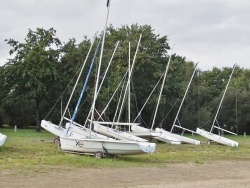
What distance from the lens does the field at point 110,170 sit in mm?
16531

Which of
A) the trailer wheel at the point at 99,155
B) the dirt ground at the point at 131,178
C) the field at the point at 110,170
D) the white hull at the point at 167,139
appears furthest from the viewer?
the white hull at the point at 167,139

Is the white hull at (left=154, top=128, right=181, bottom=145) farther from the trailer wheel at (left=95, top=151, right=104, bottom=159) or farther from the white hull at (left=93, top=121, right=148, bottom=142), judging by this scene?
the trailer wheel at (left=95, top=151, right=104, bottom=159)

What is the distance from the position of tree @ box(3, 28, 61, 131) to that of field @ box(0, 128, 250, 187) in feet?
86.3

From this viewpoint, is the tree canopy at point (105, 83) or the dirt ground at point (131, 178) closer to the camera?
the dirt ground at point (131, 178)

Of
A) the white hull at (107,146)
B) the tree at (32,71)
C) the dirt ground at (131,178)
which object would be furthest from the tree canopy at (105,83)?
the dirt ground at (131,178)

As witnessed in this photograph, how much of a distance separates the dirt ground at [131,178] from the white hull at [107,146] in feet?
5.95

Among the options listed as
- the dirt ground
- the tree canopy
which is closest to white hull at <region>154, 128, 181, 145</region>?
the tree canopy

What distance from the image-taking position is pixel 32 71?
53.1m

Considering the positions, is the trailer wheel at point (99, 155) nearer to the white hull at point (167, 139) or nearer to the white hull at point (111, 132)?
the white hull at point (111, 132)

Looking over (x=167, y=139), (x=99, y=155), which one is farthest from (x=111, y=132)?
(x=99, y=155)

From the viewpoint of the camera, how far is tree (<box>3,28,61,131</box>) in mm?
53188

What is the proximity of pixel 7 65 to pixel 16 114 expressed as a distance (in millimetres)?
11763

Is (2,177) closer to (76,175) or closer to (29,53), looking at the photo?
(76,175)

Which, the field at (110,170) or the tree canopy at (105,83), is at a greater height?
the tree canopy at (105,83)
